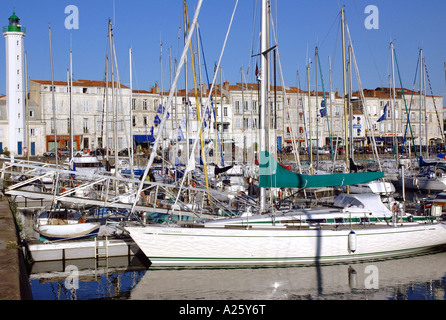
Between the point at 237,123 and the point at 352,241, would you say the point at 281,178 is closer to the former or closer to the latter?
the point at 352,241

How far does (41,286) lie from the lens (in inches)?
593

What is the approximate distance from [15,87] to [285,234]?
45492 mm

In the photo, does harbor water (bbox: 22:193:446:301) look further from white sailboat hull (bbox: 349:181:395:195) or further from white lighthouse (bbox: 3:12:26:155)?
white lighthouse (bbox: 3:12:26:155)

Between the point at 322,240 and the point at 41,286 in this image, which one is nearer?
the point at 41,286

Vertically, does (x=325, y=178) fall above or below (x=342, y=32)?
below

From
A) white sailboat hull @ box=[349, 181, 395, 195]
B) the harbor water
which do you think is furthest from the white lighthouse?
the harbor water

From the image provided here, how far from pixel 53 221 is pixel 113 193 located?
377 centimetres

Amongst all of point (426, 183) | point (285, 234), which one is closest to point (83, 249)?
point (285, 234)

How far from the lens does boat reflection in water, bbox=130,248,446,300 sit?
552 inches

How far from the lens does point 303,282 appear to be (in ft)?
49.2

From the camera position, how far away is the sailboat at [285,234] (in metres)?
15.7

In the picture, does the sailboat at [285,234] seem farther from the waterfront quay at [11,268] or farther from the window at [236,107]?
the window at [236,107]
